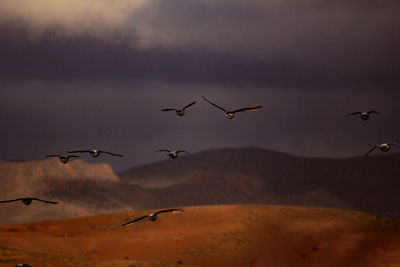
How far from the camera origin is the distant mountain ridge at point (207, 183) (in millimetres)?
104312

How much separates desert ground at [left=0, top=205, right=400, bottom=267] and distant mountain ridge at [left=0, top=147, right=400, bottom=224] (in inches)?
1658

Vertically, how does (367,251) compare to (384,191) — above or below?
above

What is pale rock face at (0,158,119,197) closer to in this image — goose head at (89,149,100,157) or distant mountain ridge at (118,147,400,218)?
distant mountain ridge at (118,147,400,218)

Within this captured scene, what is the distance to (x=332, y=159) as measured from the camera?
533 feet

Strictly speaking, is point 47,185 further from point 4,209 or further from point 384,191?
point 384,191

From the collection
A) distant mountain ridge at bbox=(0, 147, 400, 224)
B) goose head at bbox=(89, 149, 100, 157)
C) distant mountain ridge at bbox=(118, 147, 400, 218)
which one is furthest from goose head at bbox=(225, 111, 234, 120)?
distant mountain ridge at bbox=(118, 147, 400, 218)

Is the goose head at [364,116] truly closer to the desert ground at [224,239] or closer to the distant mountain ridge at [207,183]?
the desert ground at [224,239]

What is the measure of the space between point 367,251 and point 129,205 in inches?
2911

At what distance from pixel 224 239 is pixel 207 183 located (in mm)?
85223

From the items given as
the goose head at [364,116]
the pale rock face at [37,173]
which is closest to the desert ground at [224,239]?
the goose head at [364,116]

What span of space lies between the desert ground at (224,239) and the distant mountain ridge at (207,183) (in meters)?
42.1

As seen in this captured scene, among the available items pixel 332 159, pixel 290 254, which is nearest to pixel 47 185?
pixel 290 254

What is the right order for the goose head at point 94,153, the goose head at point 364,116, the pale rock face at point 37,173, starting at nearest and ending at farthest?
the goose head at point 94,153 < the goose head at point 364,116 < the pale rock face at point 37,173

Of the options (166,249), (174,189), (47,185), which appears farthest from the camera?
(174,189)
